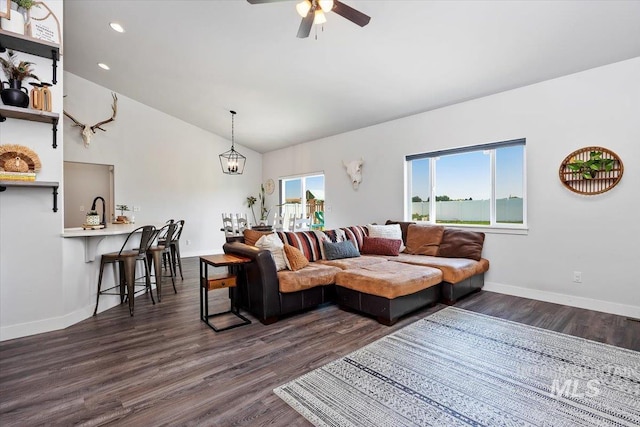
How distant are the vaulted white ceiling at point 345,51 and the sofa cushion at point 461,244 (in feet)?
6.60

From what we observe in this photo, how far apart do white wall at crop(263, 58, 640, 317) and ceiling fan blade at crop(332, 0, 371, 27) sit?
108 inches

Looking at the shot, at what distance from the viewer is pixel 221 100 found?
5695 millimetres

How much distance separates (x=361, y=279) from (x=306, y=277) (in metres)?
0.60

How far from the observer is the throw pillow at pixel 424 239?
4477mm

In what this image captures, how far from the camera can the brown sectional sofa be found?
307cm

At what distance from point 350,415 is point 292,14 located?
371cm

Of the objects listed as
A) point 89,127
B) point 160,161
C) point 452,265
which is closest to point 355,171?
point 452,265

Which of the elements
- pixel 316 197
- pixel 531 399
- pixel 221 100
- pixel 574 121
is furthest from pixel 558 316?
pixel 221 100

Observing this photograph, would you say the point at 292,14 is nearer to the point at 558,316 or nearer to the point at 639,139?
the point at 639,139

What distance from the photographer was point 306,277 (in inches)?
Result: 129

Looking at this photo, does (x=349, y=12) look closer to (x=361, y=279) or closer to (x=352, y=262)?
(x=361, y=279)

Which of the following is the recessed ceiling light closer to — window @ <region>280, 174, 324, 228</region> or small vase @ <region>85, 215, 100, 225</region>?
small vase @ <region>85, 215, 100, 225</region>

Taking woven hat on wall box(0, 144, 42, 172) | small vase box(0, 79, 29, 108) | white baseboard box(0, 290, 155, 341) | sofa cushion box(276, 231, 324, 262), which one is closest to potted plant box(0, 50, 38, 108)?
small vase box(0, 79, 29, 108)

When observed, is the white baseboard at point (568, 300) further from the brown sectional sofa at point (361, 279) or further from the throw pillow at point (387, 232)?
the throw pillow at point (387, 232)
